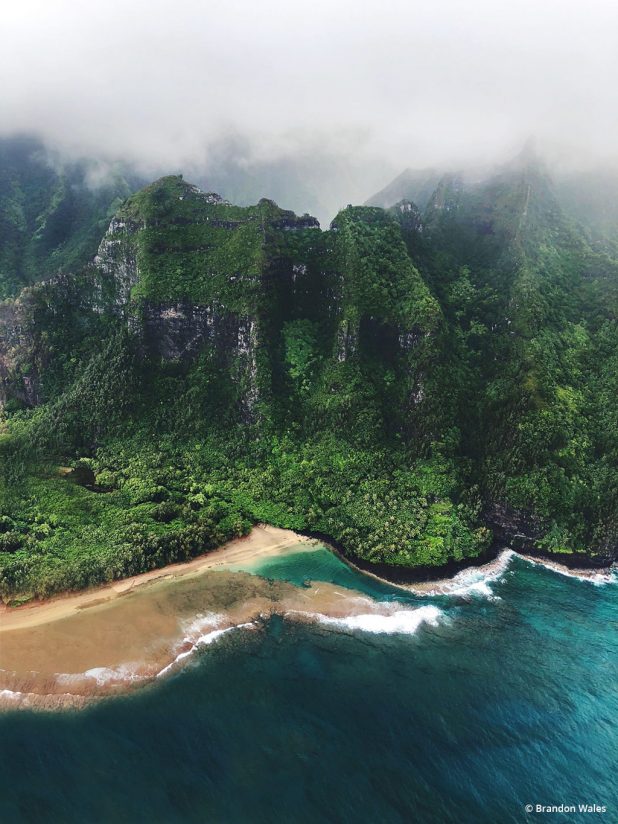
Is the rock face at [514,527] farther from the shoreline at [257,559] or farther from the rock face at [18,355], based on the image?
the rock face at [18,355]

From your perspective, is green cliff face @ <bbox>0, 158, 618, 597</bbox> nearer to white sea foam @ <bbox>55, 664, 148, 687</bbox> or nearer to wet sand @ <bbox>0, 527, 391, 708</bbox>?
wet sand @ <bbox>0, 527, 391, 708</bbox>

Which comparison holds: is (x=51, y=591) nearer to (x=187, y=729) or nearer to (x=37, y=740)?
(x=37, y=740)

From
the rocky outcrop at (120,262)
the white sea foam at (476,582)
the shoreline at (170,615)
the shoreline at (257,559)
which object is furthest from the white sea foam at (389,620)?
the rocky outcrop at (120,262)

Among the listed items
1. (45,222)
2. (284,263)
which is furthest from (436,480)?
(45,222)

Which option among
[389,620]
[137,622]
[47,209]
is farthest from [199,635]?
[47,209]

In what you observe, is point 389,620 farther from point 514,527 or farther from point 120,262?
point 120,262

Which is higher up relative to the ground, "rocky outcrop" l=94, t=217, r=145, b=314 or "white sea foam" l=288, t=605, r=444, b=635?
"rocky outcrop" l=94, t=217, r=145, b=314

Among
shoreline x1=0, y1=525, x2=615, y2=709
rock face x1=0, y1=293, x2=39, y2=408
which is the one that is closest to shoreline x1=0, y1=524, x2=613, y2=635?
shoreline x1=0, y1=525, x2=615, y2=709
